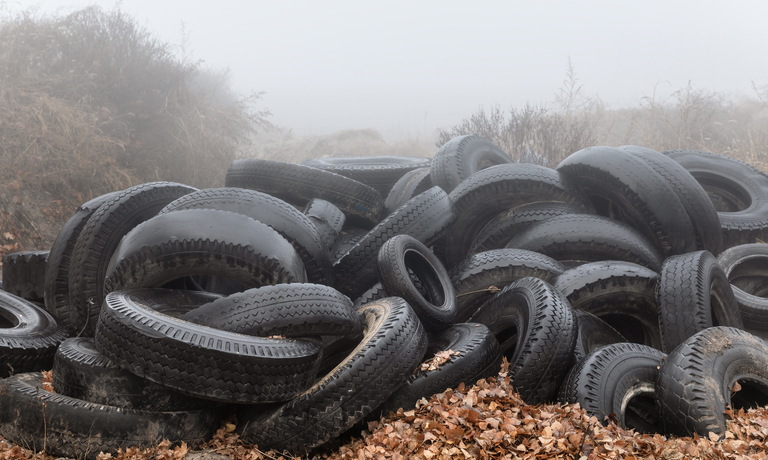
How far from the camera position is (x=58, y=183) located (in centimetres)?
894

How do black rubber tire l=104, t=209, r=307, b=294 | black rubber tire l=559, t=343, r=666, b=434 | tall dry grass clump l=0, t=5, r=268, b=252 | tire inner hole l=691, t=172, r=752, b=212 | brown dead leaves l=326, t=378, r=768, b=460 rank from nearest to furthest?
brown dead leaves l=326, t=378, r=768, b=460
black rubber tire l=559, t=343, r=666, b=434
black rubber tire l=104, t=209, r=307, b=294
tire inner hole l=691, t=172, r=752, b=212
tall dry grass clump l=0, t=5, r=268, b=252

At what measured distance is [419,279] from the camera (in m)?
5.04

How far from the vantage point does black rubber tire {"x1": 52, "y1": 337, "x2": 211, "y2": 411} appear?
3365 millimetres

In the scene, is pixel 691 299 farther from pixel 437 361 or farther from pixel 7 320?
pixel 7 320

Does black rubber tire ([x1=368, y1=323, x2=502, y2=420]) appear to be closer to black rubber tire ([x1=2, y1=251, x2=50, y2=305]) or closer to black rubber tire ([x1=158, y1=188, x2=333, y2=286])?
black rubber tire ([x1=158, y1=188, x2=333, y2=286])

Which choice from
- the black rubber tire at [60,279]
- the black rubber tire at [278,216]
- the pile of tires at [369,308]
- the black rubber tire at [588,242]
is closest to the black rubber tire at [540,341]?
the pile of tires at [369,308]

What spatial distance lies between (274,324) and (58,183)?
7513 millimetres

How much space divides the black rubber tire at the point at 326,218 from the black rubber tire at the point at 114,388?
255cm

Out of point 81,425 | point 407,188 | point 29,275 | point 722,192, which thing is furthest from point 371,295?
point 722,192

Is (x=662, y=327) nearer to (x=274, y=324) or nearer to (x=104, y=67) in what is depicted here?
(x=274, y=324)

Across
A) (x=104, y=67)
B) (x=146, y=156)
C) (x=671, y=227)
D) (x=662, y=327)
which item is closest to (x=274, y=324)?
(x=662, y=327)

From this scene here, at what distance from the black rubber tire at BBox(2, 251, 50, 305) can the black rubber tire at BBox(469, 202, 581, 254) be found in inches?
185

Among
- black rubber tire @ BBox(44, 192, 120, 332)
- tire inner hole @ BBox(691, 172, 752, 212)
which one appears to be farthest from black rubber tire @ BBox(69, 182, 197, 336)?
tire inner hole @ BBox(691, 172, 752, 212)

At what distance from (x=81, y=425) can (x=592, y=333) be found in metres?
3.95
